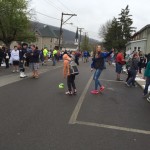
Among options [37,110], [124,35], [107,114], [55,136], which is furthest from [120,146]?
[124,35]

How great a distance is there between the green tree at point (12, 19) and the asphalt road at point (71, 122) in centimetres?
4353

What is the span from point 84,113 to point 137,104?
2657mm

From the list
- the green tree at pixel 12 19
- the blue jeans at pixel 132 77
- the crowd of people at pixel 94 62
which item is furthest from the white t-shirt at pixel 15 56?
the green tree at pixel 12 19

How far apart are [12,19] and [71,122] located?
47414 millimetres

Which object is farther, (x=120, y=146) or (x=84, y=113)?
(x=84, y=113)

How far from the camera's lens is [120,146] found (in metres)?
5.32

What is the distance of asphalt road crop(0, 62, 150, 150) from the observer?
5.30m

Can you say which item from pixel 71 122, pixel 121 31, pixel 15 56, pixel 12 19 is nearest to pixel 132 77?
pixel 15 56

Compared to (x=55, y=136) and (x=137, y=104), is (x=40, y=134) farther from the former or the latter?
(x=137, y=104)

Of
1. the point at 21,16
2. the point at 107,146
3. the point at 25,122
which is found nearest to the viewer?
the point at 107,146

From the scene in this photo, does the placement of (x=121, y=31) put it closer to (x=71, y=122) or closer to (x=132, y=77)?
(x=132, y=77)

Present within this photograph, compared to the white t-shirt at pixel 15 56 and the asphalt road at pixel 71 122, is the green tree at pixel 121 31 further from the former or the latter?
the asphalt road at pixel 71 122

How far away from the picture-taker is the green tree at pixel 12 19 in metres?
51.7

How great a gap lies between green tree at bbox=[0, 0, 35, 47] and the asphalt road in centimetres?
4353
